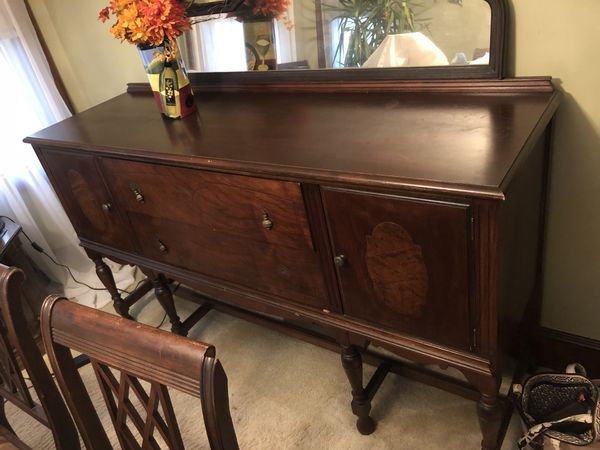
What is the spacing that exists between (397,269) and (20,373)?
81cm

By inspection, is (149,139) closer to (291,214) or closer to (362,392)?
(291,214)

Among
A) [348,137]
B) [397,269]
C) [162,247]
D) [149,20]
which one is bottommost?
[162,247]

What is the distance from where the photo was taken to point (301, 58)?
1.47m

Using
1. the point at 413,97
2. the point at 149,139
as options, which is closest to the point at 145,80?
A: the point at 149,139

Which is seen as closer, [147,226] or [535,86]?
[535,86]

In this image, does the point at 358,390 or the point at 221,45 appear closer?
the point at 358,390

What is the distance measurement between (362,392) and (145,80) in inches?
57.6

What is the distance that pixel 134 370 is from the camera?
76cm

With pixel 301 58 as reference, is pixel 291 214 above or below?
below

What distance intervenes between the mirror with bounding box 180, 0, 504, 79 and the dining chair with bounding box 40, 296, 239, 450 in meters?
0.95

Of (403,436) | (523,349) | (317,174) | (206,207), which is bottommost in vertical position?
(403,436)

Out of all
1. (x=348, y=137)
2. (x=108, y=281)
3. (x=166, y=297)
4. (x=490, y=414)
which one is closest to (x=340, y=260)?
(x=348, y=137)

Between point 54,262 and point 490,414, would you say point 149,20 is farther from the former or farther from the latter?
point 54,262

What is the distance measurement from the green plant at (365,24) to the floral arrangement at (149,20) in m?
0.42
